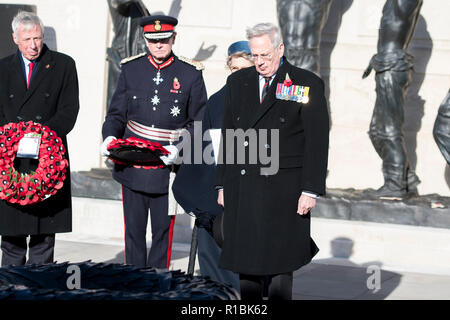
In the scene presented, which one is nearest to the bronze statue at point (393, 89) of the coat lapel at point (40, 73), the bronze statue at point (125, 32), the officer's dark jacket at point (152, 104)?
the bronze statue at point (125, 32)

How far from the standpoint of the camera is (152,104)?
17.1 feet

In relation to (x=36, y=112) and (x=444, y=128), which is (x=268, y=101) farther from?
(x=444, y=128)

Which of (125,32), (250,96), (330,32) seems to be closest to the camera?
(250,96)

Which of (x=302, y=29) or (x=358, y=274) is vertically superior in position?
(x=302, y=29)

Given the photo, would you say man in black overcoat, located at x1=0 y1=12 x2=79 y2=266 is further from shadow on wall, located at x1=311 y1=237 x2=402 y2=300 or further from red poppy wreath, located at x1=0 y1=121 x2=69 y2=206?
shadow on wall, located at x1=311 y1=237 x2=402 y2=300

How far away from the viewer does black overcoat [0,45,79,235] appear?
204 inches

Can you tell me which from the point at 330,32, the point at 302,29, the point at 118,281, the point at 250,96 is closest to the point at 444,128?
the point at 302,29

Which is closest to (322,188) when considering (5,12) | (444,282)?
(444,282)

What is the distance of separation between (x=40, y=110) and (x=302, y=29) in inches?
134

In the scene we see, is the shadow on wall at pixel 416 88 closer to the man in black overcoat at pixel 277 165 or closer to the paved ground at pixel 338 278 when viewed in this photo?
the paved ground at pixel 338 278

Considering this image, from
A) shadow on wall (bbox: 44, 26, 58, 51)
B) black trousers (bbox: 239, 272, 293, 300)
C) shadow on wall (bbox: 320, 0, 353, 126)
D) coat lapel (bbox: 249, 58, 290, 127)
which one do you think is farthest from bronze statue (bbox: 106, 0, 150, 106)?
black trousers (bbox: 239, 272, 293, 300)
